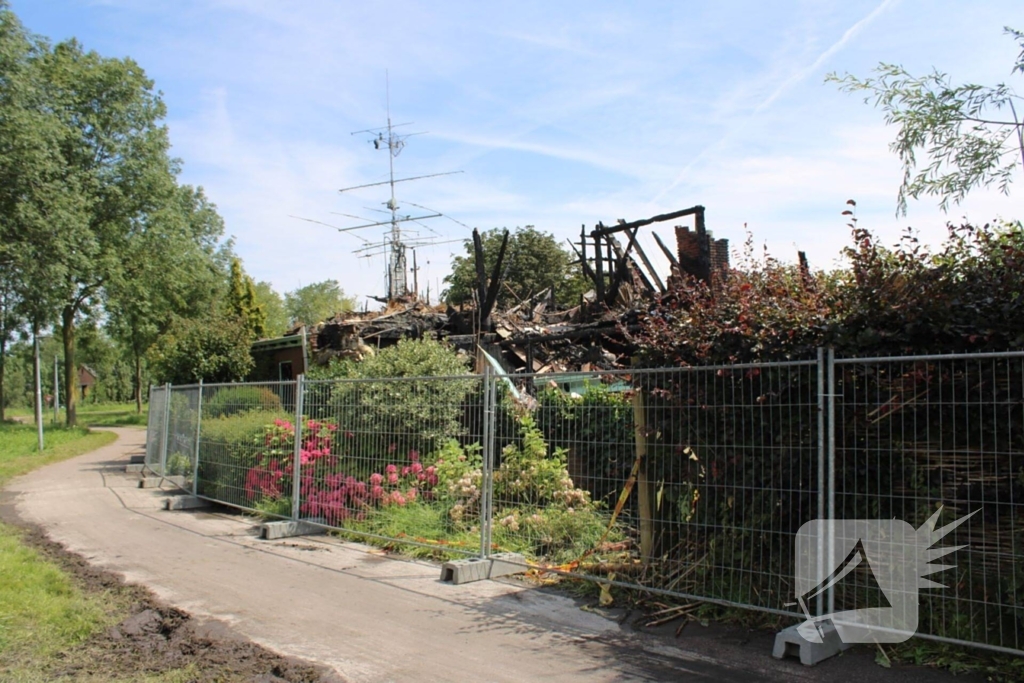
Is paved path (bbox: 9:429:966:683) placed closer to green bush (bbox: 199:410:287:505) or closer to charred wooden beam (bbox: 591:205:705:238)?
green bush (bbox: 199:410:287:505)

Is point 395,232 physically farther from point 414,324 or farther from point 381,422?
point 381,422

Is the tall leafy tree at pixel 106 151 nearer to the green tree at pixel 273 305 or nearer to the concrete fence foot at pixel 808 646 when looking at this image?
the concrete fence foot at pixel 808 646

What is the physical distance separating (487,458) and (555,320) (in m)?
12.5

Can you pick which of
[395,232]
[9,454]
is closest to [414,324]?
[395,232]

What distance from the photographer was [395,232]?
28.6m

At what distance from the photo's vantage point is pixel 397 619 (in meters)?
6.17

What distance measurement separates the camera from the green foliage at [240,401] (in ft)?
36.9

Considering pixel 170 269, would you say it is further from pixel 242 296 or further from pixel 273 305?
pixel 273 305

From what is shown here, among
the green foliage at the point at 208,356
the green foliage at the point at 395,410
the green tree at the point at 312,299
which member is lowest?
the green foliage at the point at 395,410

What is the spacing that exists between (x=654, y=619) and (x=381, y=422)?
4489 mm

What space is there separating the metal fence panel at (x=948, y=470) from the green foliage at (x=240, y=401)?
791 centimetres

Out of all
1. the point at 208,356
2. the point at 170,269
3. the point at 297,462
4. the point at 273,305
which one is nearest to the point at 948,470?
the point at 297,462

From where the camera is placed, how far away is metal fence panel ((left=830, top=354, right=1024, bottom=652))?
456 centimetres

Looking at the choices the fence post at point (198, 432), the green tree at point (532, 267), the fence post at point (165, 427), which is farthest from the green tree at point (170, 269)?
the fence post at point (198, 432)
